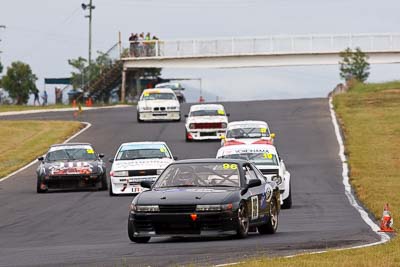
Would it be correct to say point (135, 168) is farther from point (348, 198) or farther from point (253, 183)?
point (253, 183)

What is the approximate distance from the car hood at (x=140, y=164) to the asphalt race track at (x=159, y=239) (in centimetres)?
81

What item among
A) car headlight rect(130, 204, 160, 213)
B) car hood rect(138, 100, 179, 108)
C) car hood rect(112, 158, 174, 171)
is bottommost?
car hood rect(112, 158, 174, 171)

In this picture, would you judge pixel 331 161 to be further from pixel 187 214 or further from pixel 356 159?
pixel 187 214

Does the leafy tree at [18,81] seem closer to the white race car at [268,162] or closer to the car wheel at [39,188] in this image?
the car wheel at [39,188]

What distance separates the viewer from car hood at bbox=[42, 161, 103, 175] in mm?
31969

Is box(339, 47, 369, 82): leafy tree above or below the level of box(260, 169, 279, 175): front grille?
above

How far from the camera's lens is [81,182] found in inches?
1261

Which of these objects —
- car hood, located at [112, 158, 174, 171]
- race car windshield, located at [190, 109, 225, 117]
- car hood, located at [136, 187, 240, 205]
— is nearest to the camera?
car hood, located at [136, 187, 240, 205]

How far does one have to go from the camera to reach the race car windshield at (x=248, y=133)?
129ft

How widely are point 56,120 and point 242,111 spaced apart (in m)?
9.59

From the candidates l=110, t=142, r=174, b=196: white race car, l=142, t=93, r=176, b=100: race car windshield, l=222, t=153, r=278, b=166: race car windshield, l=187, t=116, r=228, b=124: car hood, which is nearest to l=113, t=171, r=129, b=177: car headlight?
l=110, t=142, r=174, b=196: white race car

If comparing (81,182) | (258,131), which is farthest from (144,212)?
(258,131)

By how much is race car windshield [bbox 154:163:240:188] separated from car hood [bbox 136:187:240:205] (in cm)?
26

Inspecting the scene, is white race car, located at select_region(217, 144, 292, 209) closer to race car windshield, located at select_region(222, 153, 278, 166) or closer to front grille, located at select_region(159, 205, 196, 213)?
race car windshield, located at select_region(222, 153, 278, 166)
